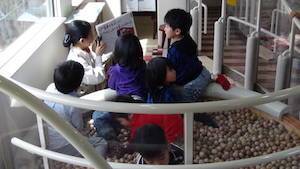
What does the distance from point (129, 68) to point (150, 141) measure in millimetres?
1006

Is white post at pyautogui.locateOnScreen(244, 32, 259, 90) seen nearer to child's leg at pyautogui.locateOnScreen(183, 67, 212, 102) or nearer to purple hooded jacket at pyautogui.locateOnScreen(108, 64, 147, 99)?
child's leg at pyautogui.locateOnScreen(183, 67, 212, 102)

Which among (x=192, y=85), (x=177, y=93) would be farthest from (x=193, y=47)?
(x=177, y=93)

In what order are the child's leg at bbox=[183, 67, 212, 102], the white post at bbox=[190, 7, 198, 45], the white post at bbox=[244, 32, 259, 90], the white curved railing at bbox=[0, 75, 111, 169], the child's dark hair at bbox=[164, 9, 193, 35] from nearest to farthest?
the white curved railing at bbox=[0, 75, 111, 169]
the child's leg at bbox=[183, 67, 212, 102]
the child's dark hair at bbox=[164, 9, 193, 35]
the white post at bbox=[244, 32, 259, 90]
the white post at bbox=[190, 7, 198, 45]

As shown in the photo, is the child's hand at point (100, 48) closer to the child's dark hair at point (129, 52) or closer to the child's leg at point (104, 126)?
the child's dark hair at point (129, 52)

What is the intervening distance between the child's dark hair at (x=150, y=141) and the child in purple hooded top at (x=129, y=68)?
834 millimetres

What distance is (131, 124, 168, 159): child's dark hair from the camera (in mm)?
1412

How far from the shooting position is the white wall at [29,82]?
1.83 metres

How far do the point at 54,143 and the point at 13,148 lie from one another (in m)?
0.43

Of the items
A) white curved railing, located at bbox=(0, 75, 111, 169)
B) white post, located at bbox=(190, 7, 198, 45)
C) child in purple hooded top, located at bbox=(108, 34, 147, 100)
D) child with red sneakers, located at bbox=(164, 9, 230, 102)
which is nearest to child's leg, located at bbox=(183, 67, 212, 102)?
child with red sneakers, located at bbox=(164, 9, 230, 102)

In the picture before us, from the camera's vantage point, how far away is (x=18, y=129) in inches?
77.4

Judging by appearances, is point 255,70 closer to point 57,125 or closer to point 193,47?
point 193,47

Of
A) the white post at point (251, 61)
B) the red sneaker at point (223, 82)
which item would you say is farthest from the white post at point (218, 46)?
the red sneaker at point (223, 82)

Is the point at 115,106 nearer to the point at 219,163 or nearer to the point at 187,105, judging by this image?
the point at 187,105

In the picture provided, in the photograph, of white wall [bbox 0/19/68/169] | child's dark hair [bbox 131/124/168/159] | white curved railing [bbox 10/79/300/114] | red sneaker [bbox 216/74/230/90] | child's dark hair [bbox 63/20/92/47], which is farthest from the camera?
child's dark hair [bbox 63/20/92/47]
